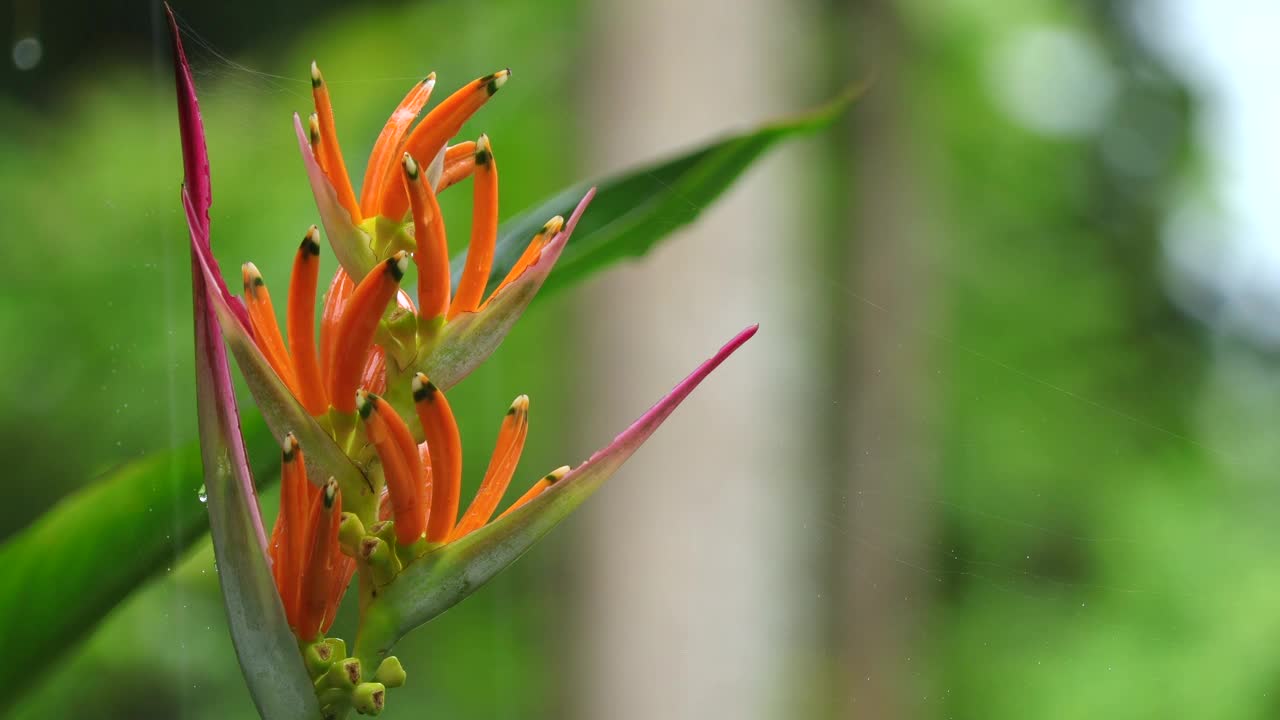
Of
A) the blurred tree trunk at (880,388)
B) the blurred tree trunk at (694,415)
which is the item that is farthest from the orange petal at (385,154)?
the blurred tree trunk at (694,415)

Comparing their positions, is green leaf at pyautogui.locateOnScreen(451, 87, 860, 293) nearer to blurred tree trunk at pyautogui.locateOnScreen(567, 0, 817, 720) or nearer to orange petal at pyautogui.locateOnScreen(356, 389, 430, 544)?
orange petal at pyautogui.locateOnScreen(356, 389, 430, 544)

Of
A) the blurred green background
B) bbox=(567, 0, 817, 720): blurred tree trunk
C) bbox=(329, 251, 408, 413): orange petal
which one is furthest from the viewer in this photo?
bbox=(567, 0, 817, 720): blurred tree trunk

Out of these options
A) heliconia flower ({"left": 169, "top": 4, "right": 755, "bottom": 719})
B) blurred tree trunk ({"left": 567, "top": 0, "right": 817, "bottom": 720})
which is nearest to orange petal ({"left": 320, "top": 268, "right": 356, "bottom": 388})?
heliconia flower ({"left": 169, "top": 4, "right": 755, "bottom": 719})

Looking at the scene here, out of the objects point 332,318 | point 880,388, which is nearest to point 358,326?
point 332,318

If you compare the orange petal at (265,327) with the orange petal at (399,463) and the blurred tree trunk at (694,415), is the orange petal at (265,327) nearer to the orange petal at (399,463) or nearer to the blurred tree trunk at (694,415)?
the orange petal at (399,463)

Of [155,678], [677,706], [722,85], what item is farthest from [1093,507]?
[155,678]

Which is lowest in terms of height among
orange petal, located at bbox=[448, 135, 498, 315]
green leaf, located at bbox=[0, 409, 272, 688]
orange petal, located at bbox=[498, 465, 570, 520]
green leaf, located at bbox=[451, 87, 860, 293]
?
green leaf, located at bbox=[0, 409, 272, 688]

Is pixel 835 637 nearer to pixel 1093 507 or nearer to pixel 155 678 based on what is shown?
pixel 1093 507

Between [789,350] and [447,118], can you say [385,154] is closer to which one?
[447,118]
